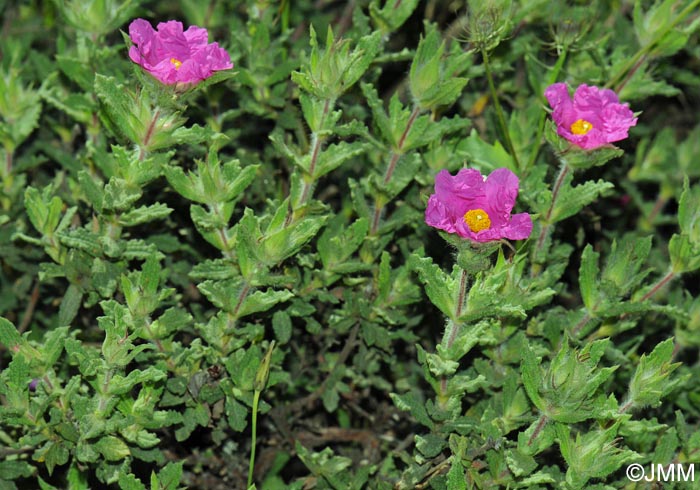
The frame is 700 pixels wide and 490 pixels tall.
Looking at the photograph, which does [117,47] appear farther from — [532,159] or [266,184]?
[532,159]

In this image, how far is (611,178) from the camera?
3920mm

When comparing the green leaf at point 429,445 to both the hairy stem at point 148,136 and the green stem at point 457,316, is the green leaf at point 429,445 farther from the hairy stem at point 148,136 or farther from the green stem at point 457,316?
the hairy stem at point 148,136

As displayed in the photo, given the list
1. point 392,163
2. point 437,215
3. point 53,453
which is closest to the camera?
point 437,215

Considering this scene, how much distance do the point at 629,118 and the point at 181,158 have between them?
1581 millimetres

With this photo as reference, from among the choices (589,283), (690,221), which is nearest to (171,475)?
(589,283)

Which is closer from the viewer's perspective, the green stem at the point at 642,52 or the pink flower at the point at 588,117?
the pink flower at the point at 588,117

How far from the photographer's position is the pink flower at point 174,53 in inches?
105

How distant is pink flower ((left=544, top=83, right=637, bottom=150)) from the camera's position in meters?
2.89

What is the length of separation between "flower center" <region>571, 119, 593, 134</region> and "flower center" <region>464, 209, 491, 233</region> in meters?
0.57

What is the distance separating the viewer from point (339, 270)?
10.2 feet

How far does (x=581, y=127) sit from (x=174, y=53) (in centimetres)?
130

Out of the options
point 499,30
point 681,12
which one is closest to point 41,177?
point 499,30

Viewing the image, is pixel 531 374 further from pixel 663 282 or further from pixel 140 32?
pixel 140 32

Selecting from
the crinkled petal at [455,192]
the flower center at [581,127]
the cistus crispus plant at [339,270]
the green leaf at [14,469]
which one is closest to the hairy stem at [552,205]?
the cistus crispus plant at [339,270]
